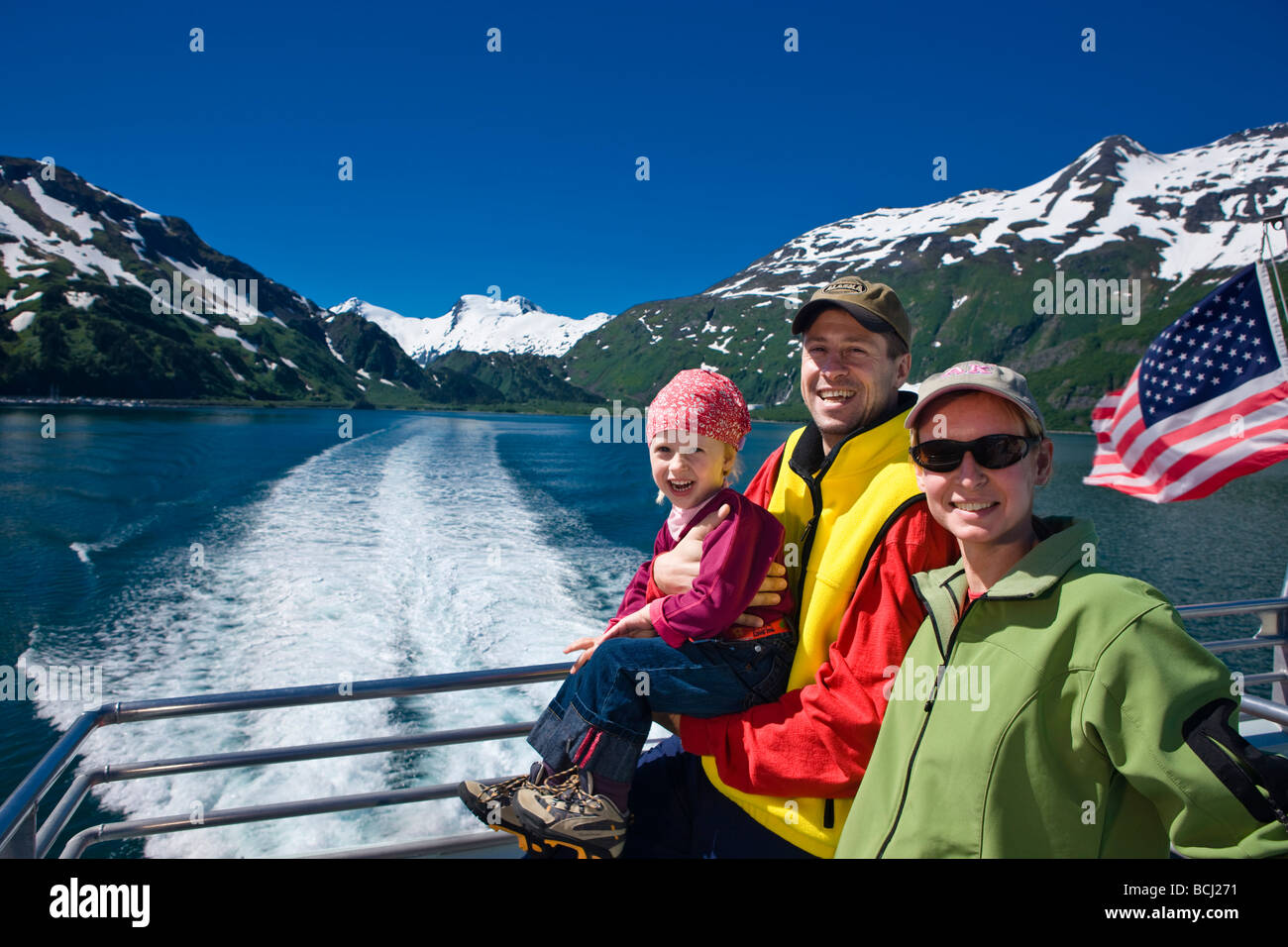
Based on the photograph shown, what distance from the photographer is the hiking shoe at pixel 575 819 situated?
2.11 m

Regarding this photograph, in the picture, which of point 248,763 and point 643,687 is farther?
point 248,763

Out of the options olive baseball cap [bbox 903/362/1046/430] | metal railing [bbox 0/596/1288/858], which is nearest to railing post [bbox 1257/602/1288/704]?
metal railing [bbox 0/596/1288/858]

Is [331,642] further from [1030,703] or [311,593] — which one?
[1030,703]

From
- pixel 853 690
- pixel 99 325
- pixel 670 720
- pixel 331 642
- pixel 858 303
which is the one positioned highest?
pixel 99 325

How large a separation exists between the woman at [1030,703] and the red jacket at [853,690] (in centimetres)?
8

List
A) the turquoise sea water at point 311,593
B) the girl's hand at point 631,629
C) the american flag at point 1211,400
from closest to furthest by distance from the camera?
the girl's hand at point 631,629 < the american flag at point 1211,400 < the turquoise sea water at point 311,593

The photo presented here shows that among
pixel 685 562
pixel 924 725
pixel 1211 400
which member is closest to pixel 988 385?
pixel 924 725

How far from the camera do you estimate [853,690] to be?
183 centimetres

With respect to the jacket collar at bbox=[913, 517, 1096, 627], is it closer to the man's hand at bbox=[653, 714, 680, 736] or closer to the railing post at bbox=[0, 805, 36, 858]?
the man's hand at bbox=[653, 714, 680, 736]

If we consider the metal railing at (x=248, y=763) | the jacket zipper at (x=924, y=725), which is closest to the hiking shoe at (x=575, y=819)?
the metal railing at (x=248, y=763)

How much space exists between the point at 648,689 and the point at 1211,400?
569 cm

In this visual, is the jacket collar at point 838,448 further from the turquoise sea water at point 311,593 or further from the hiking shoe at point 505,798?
the turquoise sea water at point 311,593

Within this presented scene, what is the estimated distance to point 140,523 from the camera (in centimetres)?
1642
